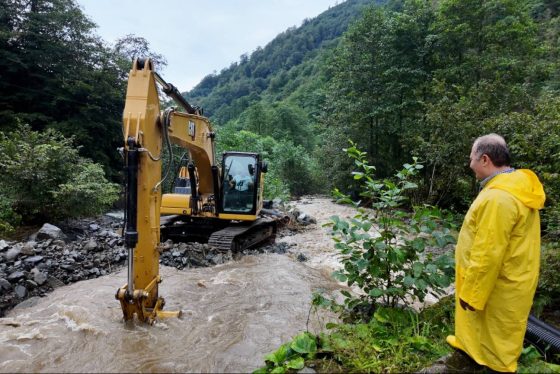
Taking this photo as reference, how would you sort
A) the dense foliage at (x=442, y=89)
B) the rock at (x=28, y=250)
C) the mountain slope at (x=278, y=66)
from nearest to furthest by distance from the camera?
the rock at (x=28, y=250) → the dense foliage at (x=442, y=89) → the mountain slope at (x=278, y=66)

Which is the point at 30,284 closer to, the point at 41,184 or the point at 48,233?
the point at 48,233

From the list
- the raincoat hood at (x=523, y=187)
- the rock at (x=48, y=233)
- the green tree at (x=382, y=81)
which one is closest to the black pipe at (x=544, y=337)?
the raincoat hood at (x=523, y=187)

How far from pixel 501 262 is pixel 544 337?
1375 mm

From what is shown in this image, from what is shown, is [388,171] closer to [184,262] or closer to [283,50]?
[184,262]

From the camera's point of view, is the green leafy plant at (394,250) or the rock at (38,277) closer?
the green leafy plant at (394,250)

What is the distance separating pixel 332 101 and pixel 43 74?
14458 millimetres

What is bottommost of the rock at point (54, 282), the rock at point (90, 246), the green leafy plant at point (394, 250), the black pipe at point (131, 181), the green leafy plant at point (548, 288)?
the rock at point (54, 282)

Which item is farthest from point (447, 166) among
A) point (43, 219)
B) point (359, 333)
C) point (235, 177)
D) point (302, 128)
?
point (302, 128)

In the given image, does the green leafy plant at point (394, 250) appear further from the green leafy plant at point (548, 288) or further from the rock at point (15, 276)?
the rock at point (15, 276)

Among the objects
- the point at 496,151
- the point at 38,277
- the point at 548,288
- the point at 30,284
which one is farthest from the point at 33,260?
the point at 548,288

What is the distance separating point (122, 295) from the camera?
13.4 feet

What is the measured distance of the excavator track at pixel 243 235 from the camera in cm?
835

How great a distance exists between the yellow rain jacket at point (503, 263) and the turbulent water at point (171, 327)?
6.87ft

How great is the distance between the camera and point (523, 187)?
8.05ft
